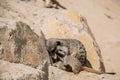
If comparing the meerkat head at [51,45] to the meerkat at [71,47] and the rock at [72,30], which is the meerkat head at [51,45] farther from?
the rock at [72,30]

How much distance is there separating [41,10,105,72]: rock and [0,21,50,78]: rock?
1.32 m

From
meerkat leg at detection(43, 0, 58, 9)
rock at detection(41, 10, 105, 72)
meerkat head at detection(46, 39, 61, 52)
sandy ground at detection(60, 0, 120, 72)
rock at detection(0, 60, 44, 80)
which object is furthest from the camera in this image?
meerkat leg at detection(43, 0, 58, 9)

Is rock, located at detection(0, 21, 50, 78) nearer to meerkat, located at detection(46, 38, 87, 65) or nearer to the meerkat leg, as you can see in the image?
meerkat, located at detection(46, 38, 87, 65)

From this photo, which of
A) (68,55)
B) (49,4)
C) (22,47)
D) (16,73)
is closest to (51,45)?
(68,55)

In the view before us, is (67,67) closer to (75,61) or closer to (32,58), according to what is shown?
(75,61)

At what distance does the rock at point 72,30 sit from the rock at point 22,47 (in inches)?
52.0

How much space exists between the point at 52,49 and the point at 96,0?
4.76 m

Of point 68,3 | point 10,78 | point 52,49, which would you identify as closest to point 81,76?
point 52,49

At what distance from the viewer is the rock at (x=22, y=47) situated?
3365 mm

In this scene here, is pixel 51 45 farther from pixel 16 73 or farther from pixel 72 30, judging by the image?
pixel 16 73

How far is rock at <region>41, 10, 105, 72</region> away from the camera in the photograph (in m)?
5.09

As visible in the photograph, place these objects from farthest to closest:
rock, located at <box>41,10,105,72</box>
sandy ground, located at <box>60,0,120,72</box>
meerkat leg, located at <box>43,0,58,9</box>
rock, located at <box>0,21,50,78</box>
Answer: meerkat leg, located at <box>43,0,58,9</box> < sandy ground, located at <box>60,0,120,72</box> < rock, located at <box>41,10,105,72</box> < rock, located at <box>0,21,50,78</box>

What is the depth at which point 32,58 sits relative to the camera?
142 inches

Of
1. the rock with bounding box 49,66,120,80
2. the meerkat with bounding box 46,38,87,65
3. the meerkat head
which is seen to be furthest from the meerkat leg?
the rock with bounding box 49,66,120,80
